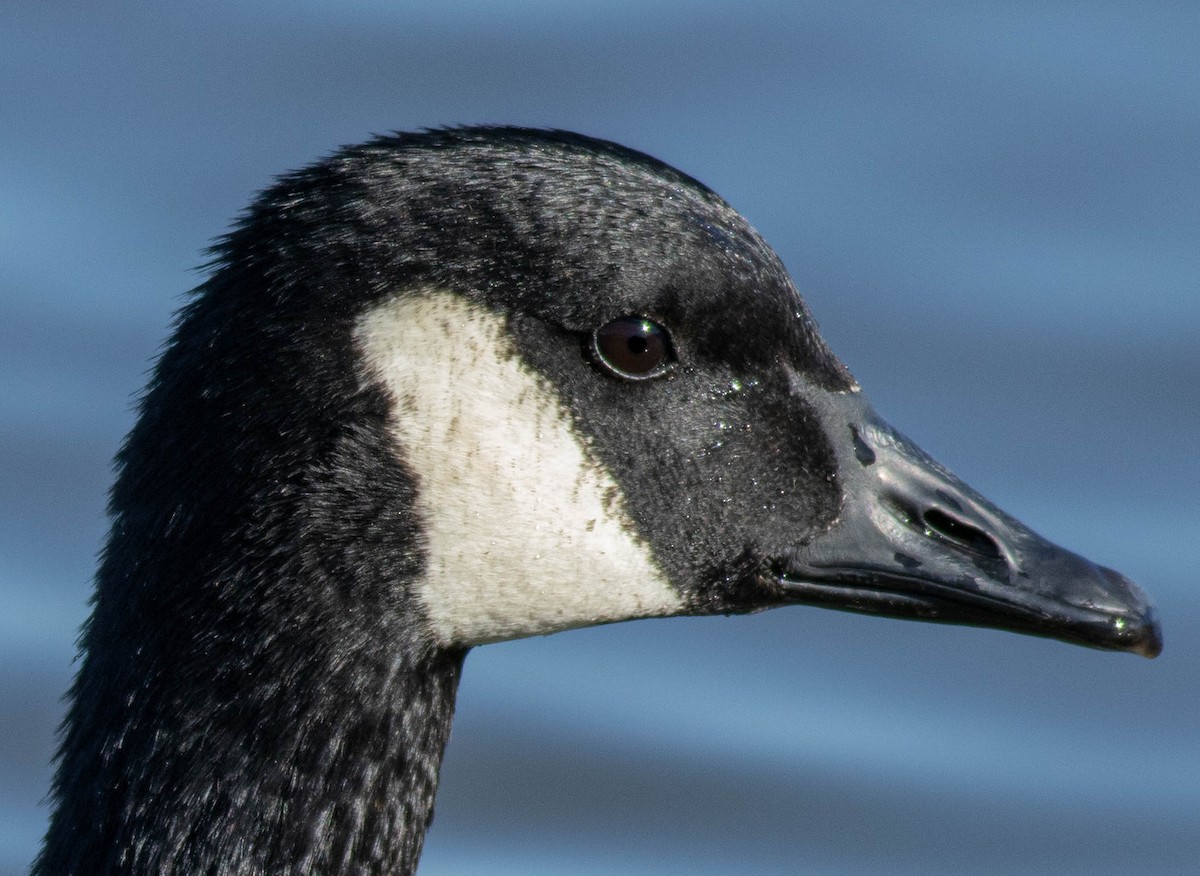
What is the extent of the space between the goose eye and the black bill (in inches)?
14.2

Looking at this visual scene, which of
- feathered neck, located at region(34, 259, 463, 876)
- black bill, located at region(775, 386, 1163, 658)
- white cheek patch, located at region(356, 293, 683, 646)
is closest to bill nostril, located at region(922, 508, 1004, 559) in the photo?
black bill, located at region(775, 386, 1163, 658)

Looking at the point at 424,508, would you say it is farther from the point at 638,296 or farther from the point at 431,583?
the point at 638,296

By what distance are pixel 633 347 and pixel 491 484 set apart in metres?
0.42

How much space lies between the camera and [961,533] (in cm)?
495

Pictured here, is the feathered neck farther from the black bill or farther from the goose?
the black bill

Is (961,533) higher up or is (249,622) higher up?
(961,533)

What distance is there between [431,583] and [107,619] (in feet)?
2.28

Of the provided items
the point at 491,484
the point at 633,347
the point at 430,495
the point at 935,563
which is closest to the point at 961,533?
the point at 935,563

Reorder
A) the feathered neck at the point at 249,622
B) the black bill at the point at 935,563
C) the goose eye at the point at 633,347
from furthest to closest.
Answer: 1. the black bill at the point at 935,563
2. the goose eye at the point at 633,347
3. the feathered neck at the point at 249,622

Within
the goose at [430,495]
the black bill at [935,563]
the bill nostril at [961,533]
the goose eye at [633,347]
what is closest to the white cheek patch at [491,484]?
the goose at [430,495]

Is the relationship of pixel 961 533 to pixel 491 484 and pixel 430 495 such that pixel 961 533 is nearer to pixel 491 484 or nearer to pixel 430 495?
pixel 491 484

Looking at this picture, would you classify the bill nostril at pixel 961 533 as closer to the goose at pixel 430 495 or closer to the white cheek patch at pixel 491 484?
the goose at pixel 430 495

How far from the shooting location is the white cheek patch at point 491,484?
4570mm

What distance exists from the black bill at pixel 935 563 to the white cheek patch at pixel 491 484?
1.56 ft
